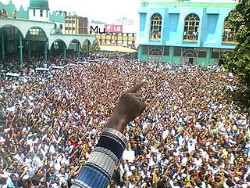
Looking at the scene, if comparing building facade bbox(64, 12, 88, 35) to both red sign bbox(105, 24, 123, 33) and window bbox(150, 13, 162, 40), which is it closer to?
red sign bbox(105, 24, 123, 33)

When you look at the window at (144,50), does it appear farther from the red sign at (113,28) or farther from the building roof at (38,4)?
the red sign at (113,28)

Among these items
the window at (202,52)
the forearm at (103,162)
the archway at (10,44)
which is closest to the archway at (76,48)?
the archway at (10,44)

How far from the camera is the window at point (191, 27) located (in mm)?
35844

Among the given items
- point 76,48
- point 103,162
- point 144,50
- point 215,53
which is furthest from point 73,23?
point 103,162

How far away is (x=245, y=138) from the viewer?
11156mm

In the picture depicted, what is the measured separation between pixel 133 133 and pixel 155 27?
29.3 metres

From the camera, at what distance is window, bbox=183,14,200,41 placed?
1411 inches

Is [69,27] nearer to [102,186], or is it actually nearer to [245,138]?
[245,138]

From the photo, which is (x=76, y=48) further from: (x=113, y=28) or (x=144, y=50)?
(x=113, y=28)

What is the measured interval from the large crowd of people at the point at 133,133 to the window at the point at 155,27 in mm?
19144

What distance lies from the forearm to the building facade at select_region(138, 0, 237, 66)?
35752 millimetres

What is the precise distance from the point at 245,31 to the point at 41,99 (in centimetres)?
1274

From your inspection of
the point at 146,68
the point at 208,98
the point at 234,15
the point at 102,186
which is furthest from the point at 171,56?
the point at 102,186

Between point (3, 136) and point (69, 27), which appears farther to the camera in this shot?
point (69, 27)
